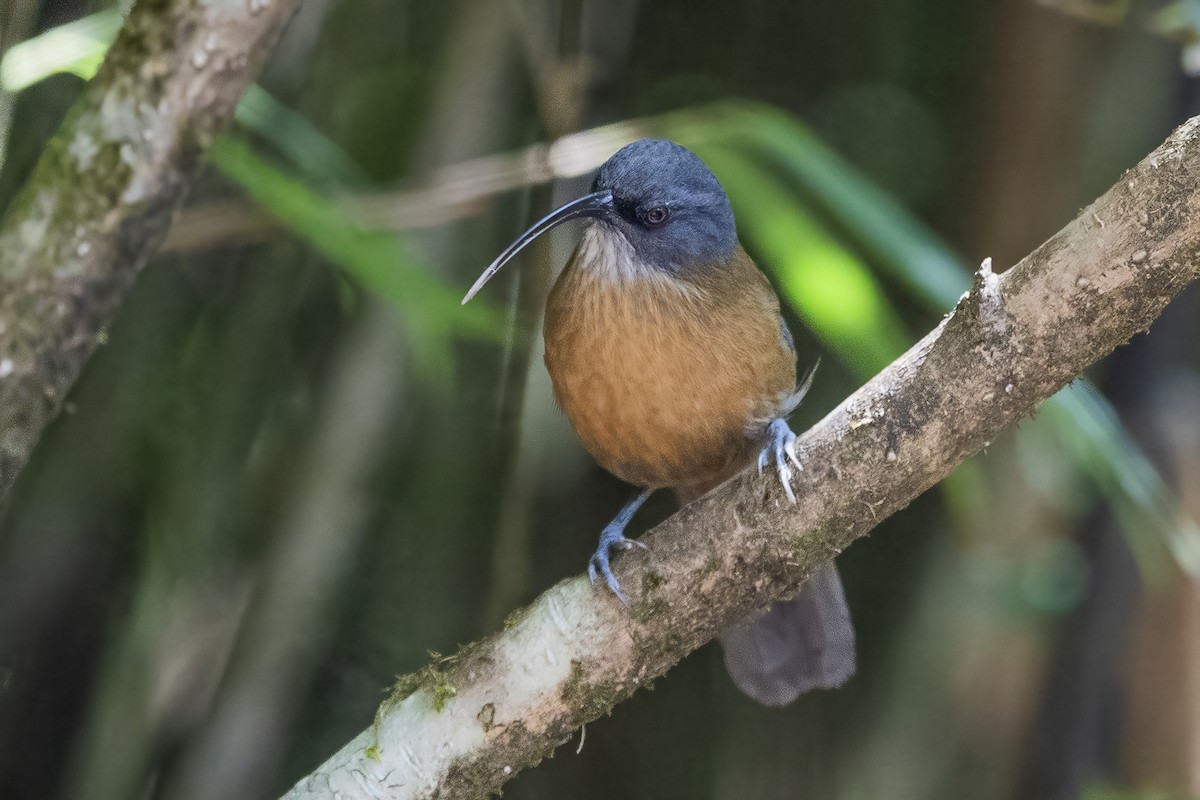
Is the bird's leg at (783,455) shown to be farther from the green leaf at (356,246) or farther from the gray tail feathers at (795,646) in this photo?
the green leaf at (356,246)

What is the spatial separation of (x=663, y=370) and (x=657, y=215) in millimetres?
233

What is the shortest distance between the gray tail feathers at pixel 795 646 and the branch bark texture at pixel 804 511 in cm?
45

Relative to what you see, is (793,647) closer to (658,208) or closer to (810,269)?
(810,269)

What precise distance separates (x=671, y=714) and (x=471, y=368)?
891mm

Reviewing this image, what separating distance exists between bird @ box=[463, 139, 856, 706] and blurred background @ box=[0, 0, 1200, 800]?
1.35ft

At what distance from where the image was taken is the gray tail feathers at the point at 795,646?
1870 millimetres

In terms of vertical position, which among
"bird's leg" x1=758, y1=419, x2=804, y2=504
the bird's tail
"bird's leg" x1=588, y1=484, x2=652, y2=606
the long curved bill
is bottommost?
the bird's tail

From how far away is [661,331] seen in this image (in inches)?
66.0

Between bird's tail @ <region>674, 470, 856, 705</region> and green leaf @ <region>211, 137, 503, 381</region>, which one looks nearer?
green leaf @ <region>211, 137, 503, 381</region>

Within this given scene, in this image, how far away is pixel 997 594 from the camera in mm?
2477

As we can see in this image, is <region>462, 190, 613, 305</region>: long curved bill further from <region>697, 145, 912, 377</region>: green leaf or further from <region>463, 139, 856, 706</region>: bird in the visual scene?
<region>697, 145, 912, 377</region>: green leaf

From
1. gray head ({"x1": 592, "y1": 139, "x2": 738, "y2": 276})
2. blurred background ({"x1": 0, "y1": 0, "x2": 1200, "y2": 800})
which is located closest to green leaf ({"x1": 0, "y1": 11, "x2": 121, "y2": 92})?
blurred background ({"x1": 0, "y1": 0, "x2": 1200, "y2": 800})

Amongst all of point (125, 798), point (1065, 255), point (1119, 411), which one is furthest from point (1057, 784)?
point (125, 798)

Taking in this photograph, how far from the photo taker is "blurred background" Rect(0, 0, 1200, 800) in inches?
86.9
